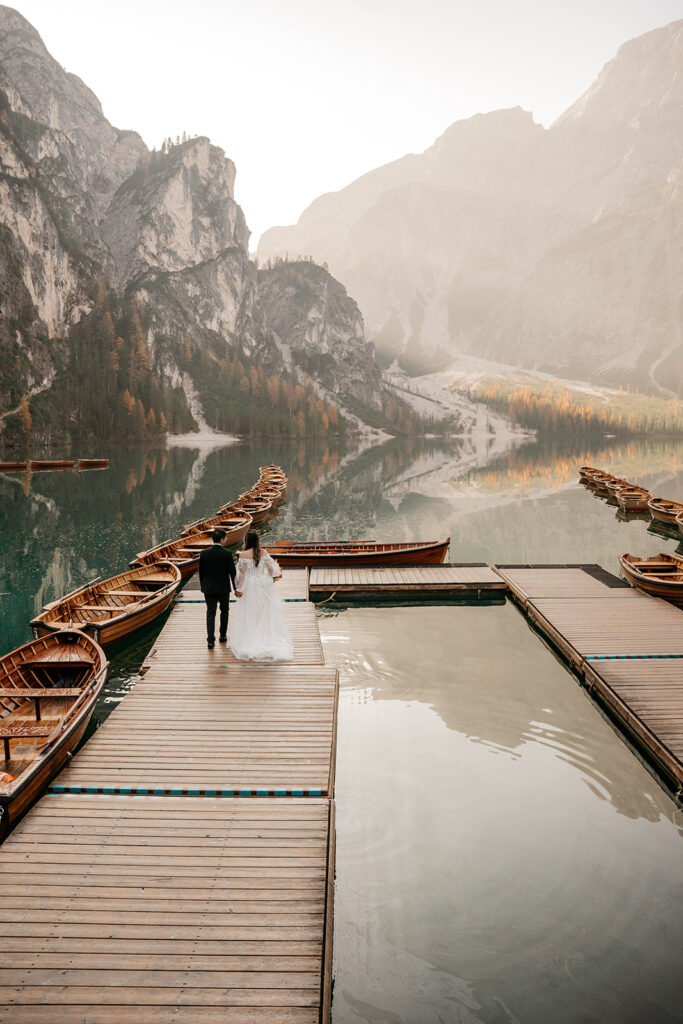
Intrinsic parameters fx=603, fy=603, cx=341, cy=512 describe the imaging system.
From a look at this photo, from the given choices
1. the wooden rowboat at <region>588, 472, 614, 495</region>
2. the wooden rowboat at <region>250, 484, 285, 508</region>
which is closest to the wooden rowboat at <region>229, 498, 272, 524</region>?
the wooden rowboat at <region>250, 484, 285, 508</region>

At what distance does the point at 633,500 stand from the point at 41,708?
5468 centimetres

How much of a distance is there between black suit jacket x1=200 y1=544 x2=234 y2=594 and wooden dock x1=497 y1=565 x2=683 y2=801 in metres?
9.83

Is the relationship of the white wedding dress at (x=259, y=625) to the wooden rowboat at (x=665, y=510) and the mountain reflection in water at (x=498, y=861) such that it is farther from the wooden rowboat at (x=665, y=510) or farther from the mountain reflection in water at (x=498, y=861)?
the wooden rowboat at (x=665, y=510)

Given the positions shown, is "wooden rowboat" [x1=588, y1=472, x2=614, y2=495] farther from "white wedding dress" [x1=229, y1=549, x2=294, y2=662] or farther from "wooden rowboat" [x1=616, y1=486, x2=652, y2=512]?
"white wedding dress" [x1=229, y1=549, x2=294, y2=662]

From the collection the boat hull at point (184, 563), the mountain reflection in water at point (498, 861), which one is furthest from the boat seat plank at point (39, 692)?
the boat hull at point (184, 563)

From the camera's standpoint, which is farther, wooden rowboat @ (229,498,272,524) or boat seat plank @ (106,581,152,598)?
wooden rowboat @ (229,498,272,524)

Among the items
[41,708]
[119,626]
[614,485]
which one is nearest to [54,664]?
[41,708]

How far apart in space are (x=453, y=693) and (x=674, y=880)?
24.3ft

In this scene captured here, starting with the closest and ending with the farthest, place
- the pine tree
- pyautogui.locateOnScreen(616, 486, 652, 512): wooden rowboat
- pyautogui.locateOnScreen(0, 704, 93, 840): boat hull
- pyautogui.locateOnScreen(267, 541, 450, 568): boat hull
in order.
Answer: pyautogui.locateOnScreen(0, 704, 93, 840): boat hull
pyautogui.locateOnScreen(267, 541, 450, 568): boat hull
pyautogui.locateOnScreen(616, 486, 652, 512): wooden rowboat
the pine tree

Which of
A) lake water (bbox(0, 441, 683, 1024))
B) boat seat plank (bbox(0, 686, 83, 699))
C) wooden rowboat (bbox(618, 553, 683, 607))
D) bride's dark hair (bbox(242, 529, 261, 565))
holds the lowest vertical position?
lake water (bbox(0, 441, 683, 1024))

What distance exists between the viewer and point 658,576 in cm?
2569

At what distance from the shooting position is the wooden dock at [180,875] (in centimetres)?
612

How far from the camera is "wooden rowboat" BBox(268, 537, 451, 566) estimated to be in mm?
28953

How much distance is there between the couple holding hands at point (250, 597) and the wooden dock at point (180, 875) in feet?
8.05
